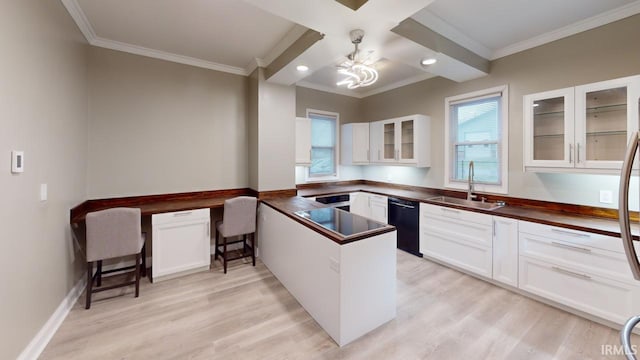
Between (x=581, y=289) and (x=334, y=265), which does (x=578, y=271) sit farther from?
(x=334, y=265)

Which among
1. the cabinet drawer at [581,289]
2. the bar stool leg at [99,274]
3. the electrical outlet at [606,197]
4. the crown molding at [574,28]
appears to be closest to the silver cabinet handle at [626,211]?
the cabinet drawer at [581,289]

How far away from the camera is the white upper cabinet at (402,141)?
12.7 ft

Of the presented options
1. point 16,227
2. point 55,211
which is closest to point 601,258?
point 16,227

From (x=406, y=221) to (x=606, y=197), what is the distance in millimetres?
2001

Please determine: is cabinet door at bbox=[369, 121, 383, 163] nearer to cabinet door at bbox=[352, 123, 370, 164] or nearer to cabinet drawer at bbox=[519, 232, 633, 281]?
cabinet door at bbox=[352, 123, 370, 164]

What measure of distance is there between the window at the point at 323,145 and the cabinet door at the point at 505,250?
113 inches

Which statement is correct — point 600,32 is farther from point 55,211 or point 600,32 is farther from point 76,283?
point 76,283

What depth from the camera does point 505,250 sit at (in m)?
2.65

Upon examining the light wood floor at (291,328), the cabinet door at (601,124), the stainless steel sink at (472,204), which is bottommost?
the light wood floor at (291,328)

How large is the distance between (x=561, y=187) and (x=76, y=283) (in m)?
5.08

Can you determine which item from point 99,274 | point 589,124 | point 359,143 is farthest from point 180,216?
point 589,124

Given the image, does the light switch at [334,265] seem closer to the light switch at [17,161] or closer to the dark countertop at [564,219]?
the dark countertop at [564,219]

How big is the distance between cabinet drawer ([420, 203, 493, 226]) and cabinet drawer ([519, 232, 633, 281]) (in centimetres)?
36

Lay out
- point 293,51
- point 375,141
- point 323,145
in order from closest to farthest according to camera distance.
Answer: point 293,51
point 375,141
point 323,145
